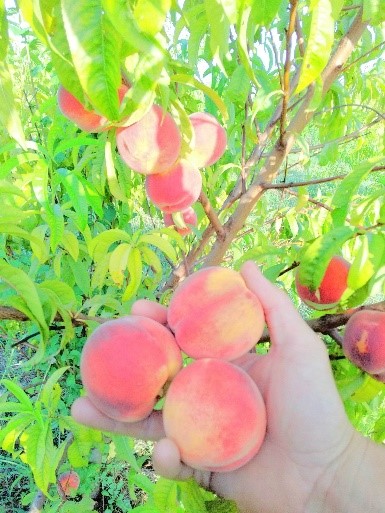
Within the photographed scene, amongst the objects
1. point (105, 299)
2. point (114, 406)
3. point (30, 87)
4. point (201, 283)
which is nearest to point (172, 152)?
point (201, 283)

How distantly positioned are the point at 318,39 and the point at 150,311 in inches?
21.7

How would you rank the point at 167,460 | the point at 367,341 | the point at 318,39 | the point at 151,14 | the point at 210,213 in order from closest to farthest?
the point at 151,14, the point at 318,39, the point at 167,460, the point at 367,341, the point at 210,213

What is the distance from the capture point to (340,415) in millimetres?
798

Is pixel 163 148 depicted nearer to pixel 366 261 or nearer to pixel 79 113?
pixel 79 113

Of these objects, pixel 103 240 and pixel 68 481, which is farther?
pixel 68 481

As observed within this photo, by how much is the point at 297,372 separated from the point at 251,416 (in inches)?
5.2

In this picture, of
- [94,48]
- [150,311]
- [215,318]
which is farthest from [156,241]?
[94,48]

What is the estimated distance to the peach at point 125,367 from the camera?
73 centimetres

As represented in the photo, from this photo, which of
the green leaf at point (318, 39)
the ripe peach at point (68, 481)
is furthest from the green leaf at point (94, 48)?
the ripe peach at point (68, 481)

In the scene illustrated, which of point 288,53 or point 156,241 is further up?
point 288,53

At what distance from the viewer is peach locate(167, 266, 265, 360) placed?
777 millimetres

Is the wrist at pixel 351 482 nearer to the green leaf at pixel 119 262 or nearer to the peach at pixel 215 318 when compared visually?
the peach at pixel 215 318

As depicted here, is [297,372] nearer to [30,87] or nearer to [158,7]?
[158,7]

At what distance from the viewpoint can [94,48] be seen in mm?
398
